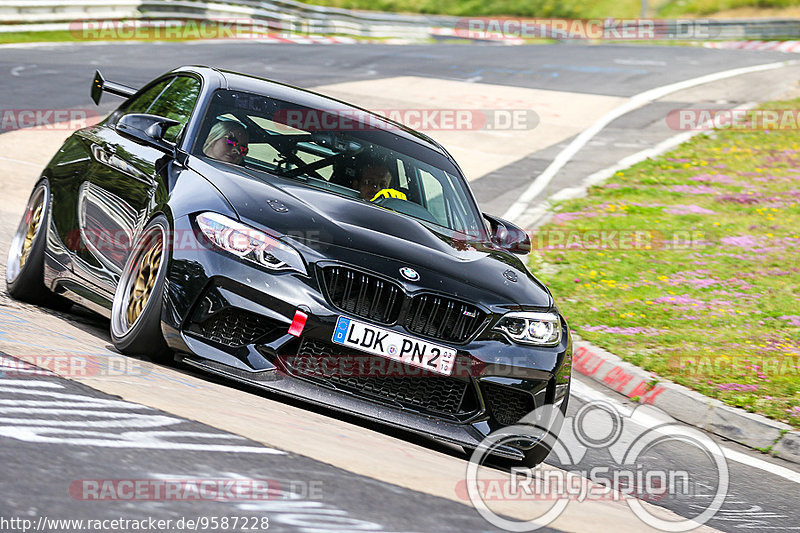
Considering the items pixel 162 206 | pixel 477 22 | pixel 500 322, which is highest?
pixel 162 206

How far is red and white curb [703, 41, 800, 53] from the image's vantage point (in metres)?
36.3

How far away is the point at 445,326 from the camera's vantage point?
203 inches

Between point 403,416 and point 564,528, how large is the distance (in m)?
1.28

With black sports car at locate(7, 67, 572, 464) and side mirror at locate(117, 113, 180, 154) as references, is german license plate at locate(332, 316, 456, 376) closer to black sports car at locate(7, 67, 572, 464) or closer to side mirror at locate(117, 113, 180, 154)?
black sports car at locate(7, 67, 572, 464)

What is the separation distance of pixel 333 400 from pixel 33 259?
8.97ft

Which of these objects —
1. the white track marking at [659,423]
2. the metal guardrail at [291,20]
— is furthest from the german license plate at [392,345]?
the metal guardrail at [291,20]

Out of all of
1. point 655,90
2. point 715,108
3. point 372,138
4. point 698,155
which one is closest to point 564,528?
point 372,138

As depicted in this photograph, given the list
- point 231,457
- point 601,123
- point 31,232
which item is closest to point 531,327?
point 231,457

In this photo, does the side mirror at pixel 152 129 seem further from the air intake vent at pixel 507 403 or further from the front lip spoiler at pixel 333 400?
the air intake vent at pixel 507 403

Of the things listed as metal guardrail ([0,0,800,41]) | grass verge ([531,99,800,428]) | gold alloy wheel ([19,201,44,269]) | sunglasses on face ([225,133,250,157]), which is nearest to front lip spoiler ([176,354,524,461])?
sunglasses on face ([225,133,250,157])

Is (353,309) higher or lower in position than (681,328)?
higher

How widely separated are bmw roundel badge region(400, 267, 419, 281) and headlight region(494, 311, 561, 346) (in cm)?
47

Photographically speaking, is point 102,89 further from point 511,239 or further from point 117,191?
point 511,239

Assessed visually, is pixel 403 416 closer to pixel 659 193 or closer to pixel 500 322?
pixel 500 322
